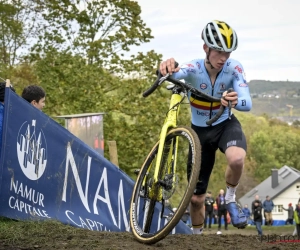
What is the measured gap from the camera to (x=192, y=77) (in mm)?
7125

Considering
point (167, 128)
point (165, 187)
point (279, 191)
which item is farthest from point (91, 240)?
point (279, 191)

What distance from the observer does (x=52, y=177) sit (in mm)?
8031

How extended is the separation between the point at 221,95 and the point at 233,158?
0.81 m

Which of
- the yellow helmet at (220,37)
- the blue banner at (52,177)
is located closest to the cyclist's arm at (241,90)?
the yellow helmet at (220,37)

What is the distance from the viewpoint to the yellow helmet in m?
6.79

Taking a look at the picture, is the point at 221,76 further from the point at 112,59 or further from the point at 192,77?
the point at 112,59

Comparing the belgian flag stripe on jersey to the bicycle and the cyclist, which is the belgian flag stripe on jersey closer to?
the cyclist

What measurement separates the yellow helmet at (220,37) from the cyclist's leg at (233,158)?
0.82 meters

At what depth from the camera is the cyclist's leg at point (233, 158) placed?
6.72 meters

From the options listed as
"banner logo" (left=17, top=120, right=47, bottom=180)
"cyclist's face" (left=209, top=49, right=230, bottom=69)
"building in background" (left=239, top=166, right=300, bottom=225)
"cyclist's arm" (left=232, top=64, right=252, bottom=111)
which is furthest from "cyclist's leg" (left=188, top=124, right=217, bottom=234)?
"building in background" (left=239, top=166, right=300, bottom=225)

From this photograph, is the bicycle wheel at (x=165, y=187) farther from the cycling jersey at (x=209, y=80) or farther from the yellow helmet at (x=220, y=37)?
the yellow helmet at (x=220, y=37)

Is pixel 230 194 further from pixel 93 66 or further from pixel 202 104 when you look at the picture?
pixel 93 66

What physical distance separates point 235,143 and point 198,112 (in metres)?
0.71

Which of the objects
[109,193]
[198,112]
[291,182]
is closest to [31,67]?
[109,193]
